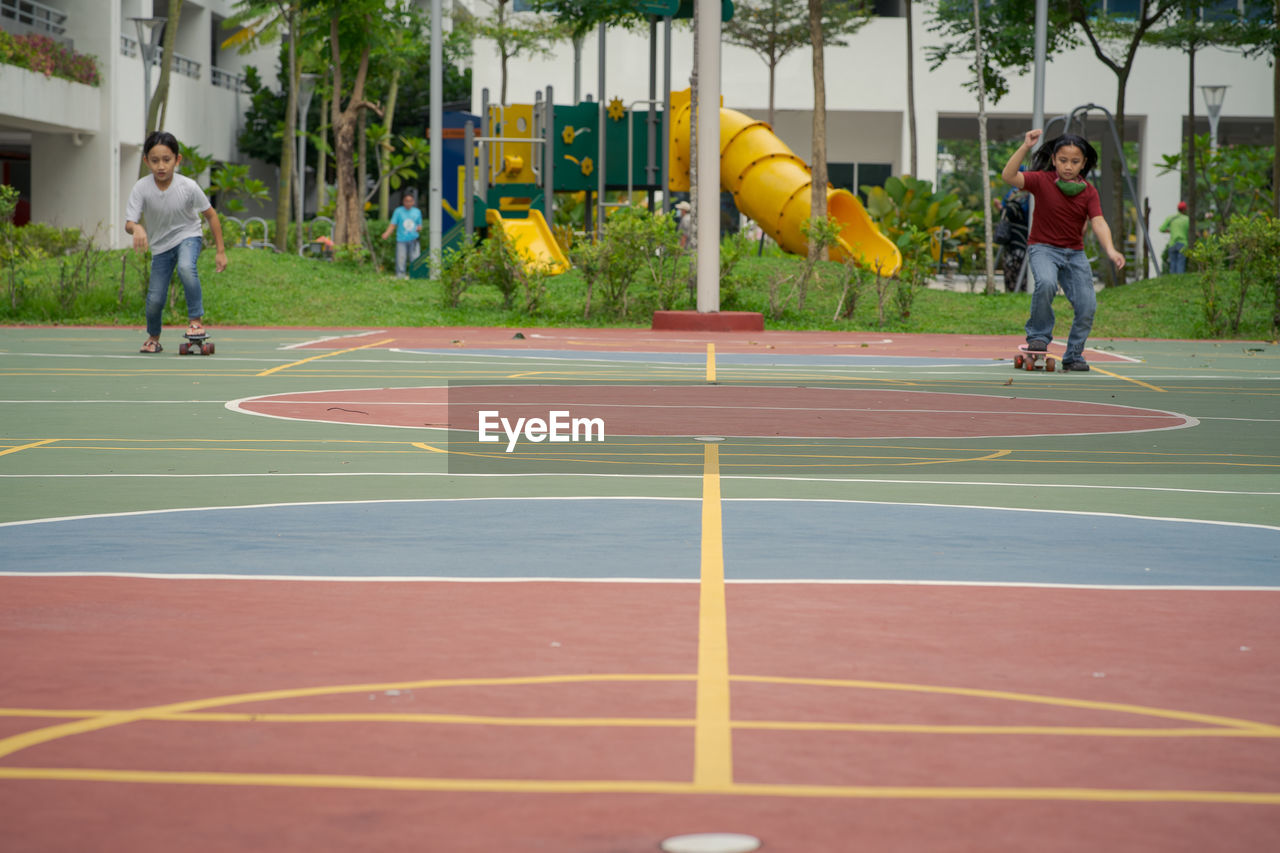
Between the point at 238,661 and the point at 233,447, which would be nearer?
the point at 238,661

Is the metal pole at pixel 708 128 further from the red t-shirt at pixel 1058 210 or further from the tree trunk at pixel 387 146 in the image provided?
the tree trunk at pixel 387 146

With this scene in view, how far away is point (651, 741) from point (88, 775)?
39.5 inches

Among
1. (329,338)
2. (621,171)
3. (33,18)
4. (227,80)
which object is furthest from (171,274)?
(227,80)

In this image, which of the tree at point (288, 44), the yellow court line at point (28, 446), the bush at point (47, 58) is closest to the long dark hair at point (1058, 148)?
the yellow court line at point (28, 446)

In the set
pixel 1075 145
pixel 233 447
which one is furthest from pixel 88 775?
pixel 1075 145

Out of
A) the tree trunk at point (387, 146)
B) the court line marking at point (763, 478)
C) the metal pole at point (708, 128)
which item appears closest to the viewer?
the court line marking at point (763, 478)

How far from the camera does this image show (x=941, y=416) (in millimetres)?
10188

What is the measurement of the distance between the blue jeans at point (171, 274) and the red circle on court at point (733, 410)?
2.95m

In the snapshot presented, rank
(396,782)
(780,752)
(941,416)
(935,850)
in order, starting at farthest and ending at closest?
1. (941,416)
2. (780,752)
3. (396,782)
4. (935,850)

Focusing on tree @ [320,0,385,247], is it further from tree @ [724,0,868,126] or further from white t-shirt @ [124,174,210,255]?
white t-shirt @ [124,174,210,255]

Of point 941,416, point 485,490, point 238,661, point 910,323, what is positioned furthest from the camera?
point 910,323

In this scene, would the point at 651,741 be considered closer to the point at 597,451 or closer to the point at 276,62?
the point at 597,451

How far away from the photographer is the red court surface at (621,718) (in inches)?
Result: 103

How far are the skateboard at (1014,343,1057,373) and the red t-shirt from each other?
97 centimetres
